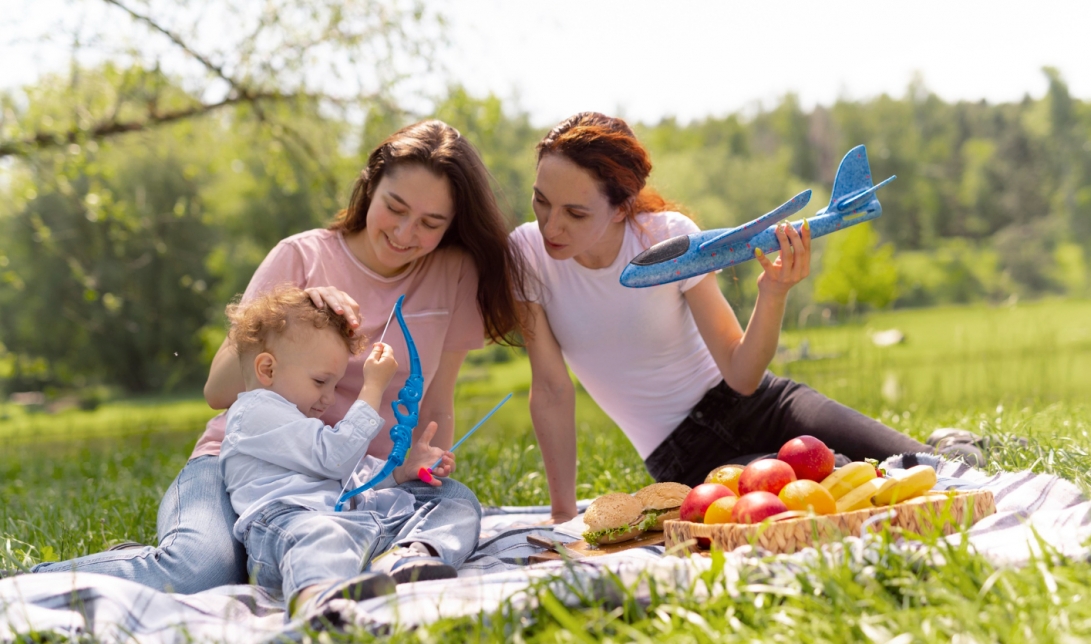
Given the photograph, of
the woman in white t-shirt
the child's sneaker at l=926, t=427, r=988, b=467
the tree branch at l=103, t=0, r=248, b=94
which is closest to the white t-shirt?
the woman in white t-shirt

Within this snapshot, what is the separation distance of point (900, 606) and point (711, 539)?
493 mm

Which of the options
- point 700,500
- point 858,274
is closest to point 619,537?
point 700,500

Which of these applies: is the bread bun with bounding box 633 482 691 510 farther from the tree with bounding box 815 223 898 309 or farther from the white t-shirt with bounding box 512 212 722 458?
the tree with bounding box 815 223 898 309

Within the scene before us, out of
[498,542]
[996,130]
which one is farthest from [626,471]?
[996,130]

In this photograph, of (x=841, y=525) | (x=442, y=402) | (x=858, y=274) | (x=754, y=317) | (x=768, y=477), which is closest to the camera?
(x=841, y=525)

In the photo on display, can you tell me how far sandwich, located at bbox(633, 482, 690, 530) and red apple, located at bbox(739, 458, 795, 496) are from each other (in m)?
0.31

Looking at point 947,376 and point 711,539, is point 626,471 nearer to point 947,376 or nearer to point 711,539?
point 711,539

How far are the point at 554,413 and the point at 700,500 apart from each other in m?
1.15

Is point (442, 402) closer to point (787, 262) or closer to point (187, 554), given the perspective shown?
point (187, 554)

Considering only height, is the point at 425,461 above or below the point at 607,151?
below

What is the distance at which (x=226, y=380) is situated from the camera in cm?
274

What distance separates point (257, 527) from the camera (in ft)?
7.49

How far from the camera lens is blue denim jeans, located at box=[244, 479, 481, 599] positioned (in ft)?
6.68

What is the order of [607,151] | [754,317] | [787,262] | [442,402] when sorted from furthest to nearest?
1. [442,402]
2. [607,151]
3. [754,317]
4. [787,262]
